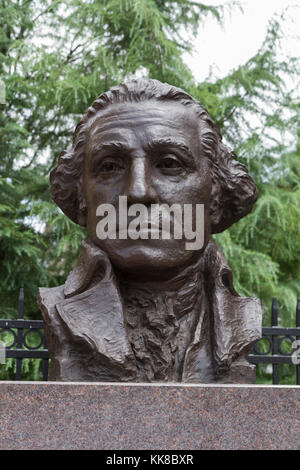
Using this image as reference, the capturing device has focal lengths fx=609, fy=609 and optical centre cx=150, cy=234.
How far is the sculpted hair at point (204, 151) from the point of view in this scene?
3729mm

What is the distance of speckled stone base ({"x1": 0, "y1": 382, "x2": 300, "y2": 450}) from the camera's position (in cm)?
287

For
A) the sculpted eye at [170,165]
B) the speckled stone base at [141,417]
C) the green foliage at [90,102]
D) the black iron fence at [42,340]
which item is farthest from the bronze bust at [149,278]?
the green foliage at [90,102]

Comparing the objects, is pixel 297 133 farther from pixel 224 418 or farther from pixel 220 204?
pixel 224 418

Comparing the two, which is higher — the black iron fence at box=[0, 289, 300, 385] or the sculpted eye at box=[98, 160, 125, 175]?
the sculpted eye at box=[98, 160, 125, 175]

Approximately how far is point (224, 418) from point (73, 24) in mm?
6131

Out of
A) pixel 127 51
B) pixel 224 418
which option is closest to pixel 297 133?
pixel 127 51

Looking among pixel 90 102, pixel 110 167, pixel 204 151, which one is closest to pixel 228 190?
pixel 204 151

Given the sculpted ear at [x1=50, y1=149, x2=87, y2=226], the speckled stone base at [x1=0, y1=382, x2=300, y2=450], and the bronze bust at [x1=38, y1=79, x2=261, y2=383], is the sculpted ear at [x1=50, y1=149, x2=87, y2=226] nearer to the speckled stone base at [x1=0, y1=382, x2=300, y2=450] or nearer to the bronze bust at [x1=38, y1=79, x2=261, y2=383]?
the bronze bust at [x1=38, y1=79, x2=261, y2=383]

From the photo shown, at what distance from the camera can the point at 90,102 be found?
739cm

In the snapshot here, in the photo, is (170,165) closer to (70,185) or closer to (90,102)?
(70,185)

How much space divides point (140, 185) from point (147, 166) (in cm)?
16

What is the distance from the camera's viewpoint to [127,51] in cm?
747

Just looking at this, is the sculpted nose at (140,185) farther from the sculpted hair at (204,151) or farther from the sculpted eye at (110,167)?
the sculpted hair at (204,151)

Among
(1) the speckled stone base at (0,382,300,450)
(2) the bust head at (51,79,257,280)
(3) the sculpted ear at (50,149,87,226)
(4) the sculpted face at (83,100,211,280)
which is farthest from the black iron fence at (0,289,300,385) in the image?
(1) the speckled stone base at (0,382,300,450)
